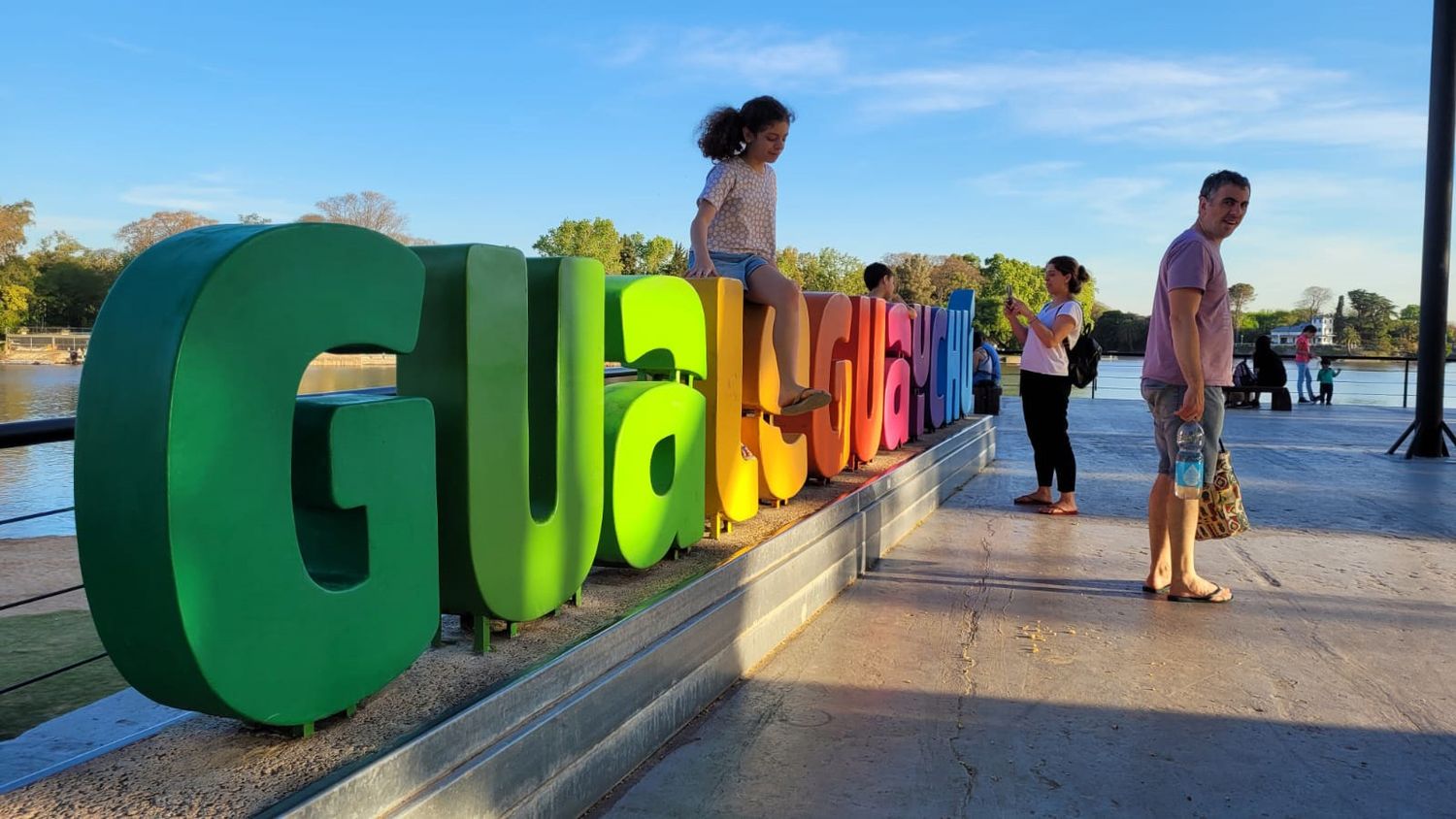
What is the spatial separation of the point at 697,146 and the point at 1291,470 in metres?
7.56

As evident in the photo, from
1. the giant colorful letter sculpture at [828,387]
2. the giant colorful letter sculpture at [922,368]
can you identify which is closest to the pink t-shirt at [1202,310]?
the giant colorful letter sculpture at [828,387]

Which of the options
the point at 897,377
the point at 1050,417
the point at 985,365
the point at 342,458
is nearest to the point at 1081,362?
the point at 1050,417

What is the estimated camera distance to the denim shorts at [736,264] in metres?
5.43

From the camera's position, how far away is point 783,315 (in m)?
5.37

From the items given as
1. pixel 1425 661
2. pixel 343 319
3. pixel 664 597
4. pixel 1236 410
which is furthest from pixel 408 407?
pixel 1236 410

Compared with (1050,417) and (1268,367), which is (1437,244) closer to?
(1050,417)

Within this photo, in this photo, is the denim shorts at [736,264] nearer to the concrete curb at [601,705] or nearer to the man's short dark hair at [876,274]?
the concrete curb at [601,705]

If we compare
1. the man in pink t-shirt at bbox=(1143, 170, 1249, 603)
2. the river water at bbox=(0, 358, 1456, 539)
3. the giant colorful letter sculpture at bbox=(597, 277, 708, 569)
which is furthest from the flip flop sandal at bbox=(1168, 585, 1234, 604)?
the river water at bbox=(0, 358, 1456, 539)

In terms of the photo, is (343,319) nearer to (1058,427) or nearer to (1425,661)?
(1425,661)

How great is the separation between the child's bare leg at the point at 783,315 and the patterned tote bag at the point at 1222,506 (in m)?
2.09

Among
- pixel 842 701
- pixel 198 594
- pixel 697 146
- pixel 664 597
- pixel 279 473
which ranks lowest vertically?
pixel 842 701

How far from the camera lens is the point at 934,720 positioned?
3.58 m

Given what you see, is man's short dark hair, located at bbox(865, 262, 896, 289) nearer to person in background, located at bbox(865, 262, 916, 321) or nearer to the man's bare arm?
person in background, located at bbox(865, 262, 916, 321)

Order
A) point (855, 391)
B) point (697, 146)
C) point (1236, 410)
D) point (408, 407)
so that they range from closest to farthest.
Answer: point (408, 407) < point (697, 146) < point (855, 391) < point (1236, 410)
